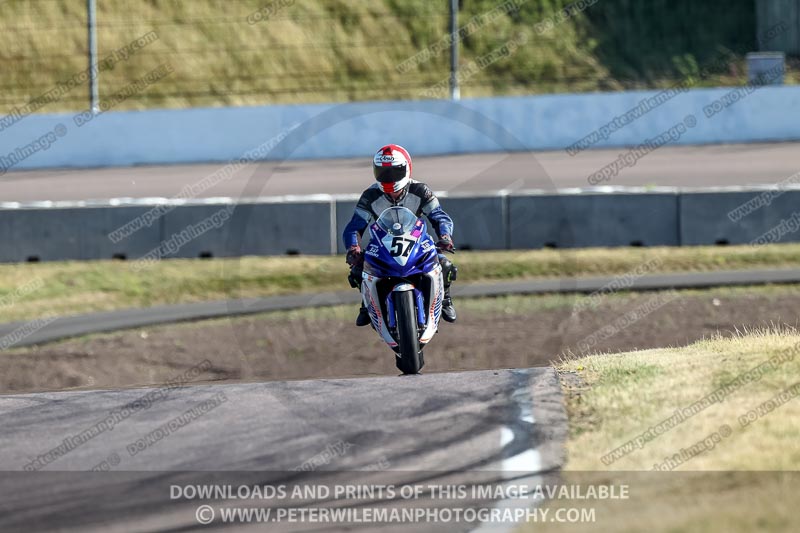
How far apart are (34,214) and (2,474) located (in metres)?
12.1

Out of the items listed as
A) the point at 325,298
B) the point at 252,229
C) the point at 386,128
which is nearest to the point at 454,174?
the point at 386,128

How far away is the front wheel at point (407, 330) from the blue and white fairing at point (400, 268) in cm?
8

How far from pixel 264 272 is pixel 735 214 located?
7408 mm

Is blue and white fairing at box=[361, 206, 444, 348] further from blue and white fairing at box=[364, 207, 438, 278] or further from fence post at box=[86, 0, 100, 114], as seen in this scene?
fence post at box=[86, 0, 100, 114]

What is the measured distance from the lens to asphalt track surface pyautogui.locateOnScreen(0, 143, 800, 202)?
82.9 feet

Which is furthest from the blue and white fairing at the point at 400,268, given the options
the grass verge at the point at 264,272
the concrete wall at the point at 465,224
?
the concrete wall at the point at 465,224

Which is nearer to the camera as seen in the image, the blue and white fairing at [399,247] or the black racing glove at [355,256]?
the blue and white fairing at [399,247]

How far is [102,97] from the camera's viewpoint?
34969 millimetres

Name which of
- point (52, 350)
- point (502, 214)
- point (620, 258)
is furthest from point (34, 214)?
point (620, 258)

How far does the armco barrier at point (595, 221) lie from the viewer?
18938 mm

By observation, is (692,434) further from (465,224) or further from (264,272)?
(264,272)

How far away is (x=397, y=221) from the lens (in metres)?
9.52

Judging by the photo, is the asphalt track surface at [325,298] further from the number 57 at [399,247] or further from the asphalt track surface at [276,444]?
the number 57 at [399,247]

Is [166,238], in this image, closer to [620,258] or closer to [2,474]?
[620,258]
